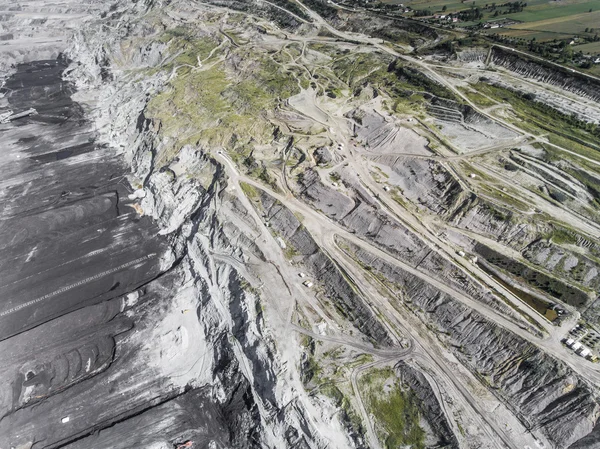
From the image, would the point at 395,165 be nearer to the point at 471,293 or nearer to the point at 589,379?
the point at 471,293

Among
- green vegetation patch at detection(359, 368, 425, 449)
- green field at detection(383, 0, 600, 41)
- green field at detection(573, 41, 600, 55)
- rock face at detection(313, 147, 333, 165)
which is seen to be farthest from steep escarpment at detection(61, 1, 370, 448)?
green field at detection(383, 0, 600, 41)

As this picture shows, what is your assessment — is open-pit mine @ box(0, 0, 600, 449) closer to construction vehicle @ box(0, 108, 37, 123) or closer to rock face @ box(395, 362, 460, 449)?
rock face @ box(395, 362, 460, 449)

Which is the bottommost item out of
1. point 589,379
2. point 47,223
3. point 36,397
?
point 36,397

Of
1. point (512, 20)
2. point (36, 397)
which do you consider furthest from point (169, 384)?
point (512, 20)

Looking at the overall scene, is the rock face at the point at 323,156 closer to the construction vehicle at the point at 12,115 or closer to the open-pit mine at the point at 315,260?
the open-pit mine at the point at 315,260

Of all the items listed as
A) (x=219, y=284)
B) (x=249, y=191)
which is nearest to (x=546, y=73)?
(x=249, y=191)

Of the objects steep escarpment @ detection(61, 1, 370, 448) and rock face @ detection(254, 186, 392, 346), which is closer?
steep escarpment @ detection(61, 1, 370, 448)

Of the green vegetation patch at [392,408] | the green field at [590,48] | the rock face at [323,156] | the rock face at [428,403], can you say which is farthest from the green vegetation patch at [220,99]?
the green field at [590,48]
